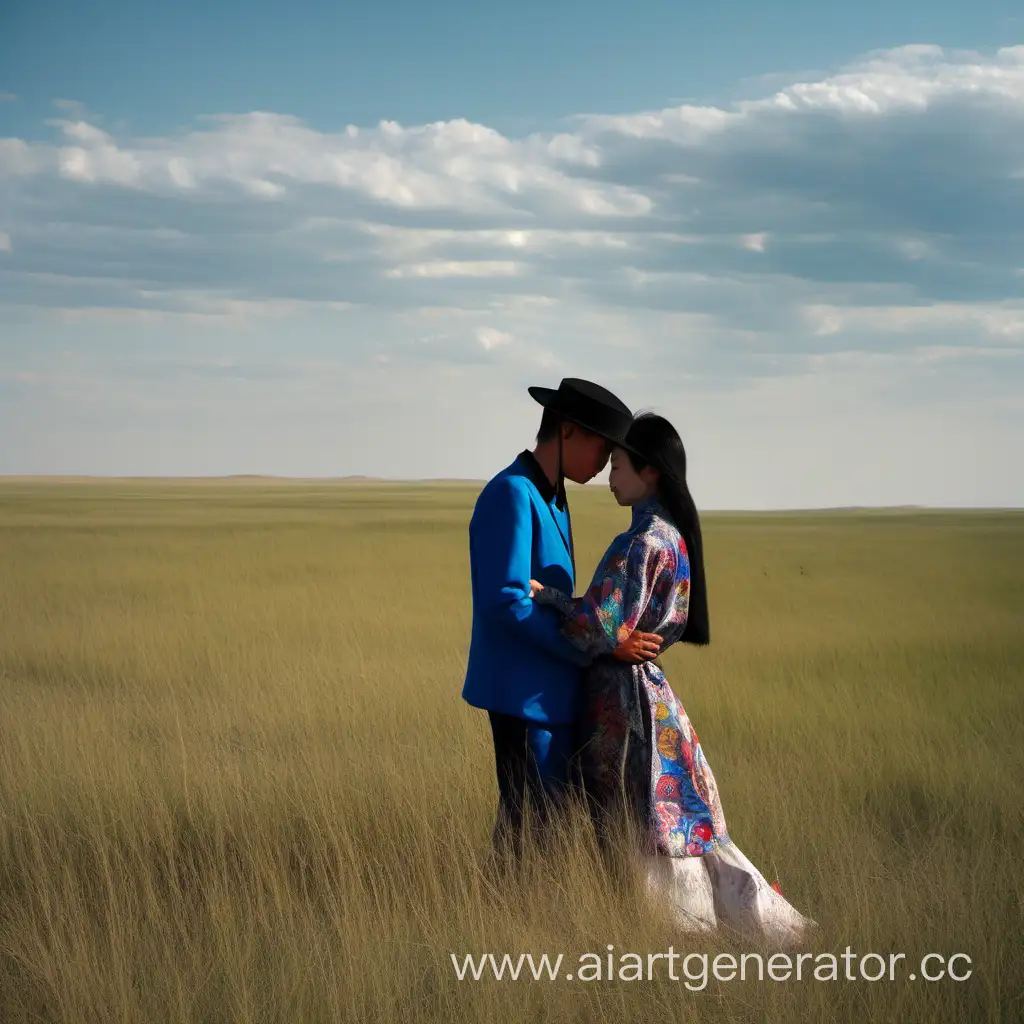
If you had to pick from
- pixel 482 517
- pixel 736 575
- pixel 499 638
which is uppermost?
pixel 482 517

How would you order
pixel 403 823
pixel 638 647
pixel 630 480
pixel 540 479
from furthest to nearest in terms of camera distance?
pixel 403 823 < pixel 540 479 < pixel 630 480 < pixel 638 647

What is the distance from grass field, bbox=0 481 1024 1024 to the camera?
4574 mm

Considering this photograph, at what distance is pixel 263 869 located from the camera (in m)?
6.00

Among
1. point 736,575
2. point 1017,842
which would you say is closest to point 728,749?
point 1017,842

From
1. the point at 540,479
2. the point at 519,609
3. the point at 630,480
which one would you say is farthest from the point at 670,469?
the point at 519,609

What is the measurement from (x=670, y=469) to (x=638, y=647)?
705 millimetres

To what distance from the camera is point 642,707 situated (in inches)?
190

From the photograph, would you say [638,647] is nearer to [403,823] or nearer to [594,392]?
[594,392]

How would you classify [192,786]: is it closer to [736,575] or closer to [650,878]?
[650,878]

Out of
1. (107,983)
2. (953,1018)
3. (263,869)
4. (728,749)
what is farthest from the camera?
(728,749)

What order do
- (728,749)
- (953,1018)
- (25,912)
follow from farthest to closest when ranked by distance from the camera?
1. (728,749)
2. (25,912)
3. (953,1018)

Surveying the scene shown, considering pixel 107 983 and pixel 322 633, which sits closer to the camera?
pixel 107 983

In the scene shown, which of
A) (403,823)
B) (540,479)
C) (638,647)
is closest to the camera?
(638,647)

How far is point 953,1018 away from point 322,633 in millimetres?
12028
